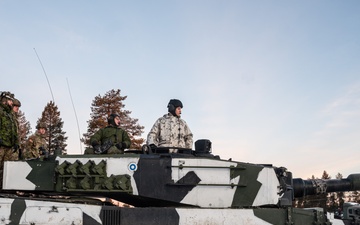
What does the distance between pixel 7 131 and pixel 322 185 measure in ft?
23.4

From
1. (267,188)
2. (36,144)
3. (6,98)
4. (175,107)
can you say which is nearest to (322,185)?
(267,188)

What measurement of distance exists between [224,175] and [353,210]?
5355 millimetres

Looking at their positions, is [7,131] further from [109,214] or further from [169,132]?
[169,132]

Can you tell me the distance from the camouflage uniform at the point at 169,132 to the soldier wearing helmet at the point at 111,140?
657mm

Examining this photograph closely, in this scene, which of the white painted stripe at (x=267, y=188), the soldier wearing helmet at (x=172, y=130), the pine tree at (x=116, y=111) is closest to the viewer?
the white painted stripe at (x=267, y=188)

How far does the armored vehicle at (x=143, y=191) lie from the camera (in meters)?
7.59

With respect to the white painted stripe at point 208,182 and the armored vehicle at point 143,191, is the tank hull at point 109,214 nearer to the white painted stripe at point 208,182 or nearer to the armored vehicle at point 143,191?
the armored vehicle at point 143,191

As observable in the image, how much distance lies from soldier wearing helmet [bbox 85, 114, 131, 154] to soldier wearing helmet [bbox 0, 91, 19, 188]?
5.65 feet

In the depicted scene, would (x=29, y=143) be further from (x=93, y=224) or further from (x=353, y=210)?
(x=353, y=210)

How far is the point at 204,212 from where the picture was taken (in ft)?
25.7

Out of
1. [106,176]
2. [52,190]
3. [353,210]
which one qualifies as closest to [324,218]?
[353,210]

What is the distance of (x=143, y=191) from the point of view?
7.94 m

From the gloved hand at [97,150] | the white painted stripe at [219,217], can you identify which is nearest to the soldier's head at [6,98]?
the gloved hand at [97,150]

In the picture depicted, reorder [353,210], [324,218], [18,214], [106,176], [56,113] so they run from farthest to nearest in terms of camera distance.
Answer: [56,113] → [353,210] → [324,218] → [106,176] → [18,214]
